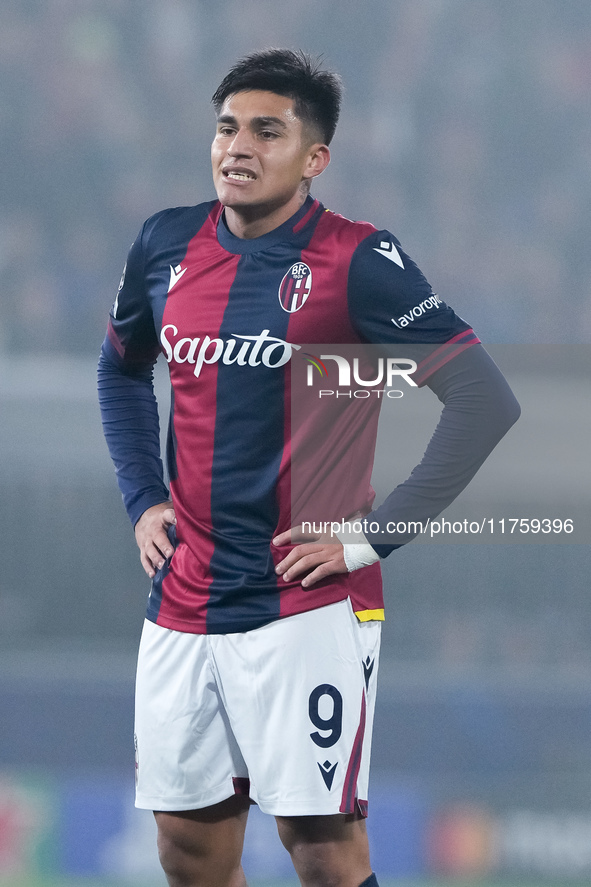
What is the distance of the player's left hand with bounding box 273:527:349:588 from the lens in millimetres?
1393

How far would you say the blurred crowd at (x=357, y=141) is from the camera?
290 centimetres

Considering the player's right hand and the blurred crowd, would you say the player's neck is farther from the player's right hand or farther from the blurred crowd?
the blurred crowd

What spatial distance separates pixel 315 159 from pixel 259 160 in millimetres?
112

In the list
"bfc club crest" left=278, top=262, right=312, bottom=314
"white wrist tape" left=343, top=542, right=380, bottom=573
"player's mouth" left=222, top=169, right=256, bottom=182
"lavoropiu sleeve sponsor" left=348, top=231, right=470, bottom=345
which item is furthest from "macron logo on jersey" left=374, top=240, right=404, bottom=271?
"white wrist tape" left=343, top=542, right=380, bottom=573

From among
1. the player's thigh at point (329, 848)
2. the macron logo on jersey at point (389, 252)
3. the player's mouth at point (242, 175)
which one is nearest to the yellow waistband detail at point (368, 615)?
the player's thigh at point (329, 848)

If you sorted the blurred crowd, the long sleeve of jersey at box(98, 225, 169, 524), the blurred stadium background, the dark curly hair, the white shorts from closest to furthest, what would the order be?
the white shorts → the dark curly hair → the long sleeve of jersey at box(98, 225, 169, 524) → the blurred stadium background → the blurred crowd

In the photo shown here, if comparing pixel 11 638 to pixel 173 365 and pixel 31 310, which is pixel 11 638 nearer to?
pixel 31 310

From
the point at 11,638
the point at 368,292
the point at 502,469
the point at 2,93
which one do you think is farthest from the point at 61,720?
the point at 2,93

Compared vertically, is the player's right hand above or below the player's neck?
below

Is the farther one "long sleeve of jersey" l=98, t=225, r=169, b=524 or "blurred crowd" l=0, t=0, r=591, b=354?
"blurred crowd" l=0, t=0, r=591, b=354

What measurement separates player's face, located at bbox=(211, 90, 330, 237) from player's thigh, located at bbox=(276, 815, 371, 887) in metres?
0.90

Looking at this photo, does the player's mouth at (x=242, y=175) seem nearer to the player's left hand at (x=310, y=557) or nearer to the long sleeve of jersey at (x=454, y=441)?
the long sleeve of jersey at (x=454, y=441)

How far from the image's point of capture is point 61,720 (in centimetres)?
264

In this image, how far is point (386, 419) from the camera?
2.53 metres
